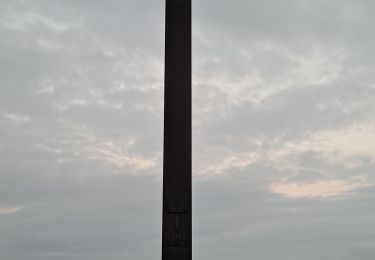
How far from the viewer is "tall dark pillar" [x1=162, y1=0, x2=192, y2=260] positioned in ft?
17.2

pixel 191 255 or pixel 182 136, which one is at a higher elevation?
pixel 182 136

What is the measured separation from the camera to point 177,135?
18.3 feet

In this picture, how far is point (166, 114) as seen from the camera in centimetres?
569

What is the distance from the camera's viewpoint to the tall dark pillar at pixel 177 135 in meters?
5.23

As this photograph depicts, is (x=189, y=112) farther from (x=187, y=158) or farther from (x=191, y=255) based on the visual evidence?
(x=191, y=255)

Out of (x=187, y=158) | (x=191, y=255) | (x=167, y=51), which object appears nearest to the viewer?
(x=191, y=255)

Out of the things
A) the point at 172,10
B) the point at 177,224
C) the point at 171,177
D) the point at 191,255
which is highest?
the point at 172,10

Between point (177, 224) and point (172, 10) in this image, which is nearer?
point (177, 224)

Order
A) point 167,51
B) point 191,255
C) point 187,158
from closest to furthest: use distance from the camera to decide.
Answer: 1. point 191,255
2. point 187,158
3. point 167,51

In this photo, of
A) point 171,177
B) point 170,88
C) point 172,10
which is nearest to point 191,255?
point 171,177

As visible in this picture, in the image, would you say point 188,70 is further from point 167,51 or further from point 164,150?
A: point 164,150

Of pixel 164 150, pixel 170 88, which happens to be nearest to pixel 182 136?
pixel 164 150

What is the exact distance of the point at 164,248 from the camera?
17.1 ft

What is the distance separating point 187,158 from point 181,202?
19.7 inches
